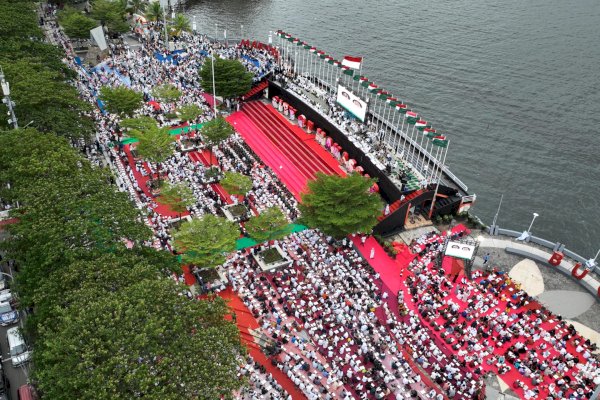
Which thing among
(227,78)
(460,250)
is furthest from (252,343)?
(227,78)

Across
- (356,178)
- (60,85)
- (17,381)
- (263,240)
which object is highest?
(60,85)

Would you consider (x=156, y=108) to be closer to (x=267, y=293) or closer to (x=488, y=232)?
(x=267, y=293)

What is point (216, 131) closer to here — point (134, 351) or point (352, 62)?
point (352, 62)

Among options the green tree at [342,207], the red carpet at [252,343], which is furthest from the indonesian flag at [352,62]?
the red carpet at [252,343]

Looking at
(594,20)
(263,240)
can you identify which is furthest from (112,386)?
(594,20)

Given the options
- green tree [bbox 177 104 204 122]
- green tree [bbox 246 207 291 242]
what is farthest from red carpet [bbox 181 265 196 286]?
green tree [bbox 177 104 204 122]

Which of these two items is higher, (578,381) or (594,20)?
(594,20)

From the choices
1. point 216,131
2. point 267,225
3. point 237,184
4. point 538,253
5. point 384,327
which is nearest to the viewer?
point 384,327

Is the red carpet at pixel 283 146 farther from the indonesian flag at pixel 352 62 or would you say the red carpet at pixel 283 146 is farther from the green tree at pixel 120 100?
the green tree at pixel 120 100
